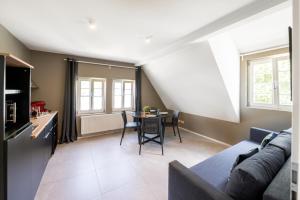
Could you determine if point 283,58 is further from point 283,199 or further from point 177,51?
point 283,199

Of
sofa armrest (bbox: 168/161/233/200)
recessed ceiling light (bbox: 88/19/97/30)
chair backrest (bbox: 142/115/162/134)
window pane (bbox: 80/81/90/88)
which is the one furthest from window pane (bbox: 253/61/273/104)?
window pane (bbox: 80/81/90/88)

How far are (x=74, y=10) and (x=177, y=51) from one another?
6.48 ft

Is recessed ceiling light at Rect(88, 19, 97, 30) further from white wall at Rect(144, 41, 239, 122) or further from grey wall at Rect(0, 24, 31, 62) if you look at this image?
white wall at Rect(144, 41, 239, 122)

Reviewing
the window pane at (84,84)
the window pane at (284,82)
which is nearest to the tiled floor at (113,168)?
the window pane at (84,84)

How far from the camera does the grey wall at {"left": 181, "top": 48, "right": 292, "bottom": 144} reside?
2766 millimetres

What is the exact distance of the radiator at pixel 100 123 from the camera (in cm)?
400

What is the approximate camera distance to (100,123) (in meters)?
4.21

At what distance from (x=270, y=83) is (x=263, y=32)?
3.44 ft

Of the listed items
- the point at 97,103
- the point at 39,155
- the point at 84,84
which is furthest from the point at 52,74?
the point at 39,155

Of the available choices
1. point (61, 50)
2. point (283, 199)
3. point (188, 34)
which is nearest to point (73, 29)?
point (61, 50)

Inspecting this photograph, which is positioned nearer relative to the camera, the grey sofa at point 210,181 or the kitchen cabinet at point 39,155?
the grey sofa at point 210,181

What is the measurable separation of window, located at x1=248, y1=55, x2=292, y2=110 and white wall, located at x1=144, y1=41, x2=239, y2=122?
0.34 m

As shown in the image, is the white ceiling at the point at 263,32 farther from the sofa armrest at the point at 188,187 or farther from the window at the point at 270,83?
the sofa armrest at the point at 188,187

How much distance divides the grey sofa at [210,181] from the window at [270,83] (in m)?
1.54
